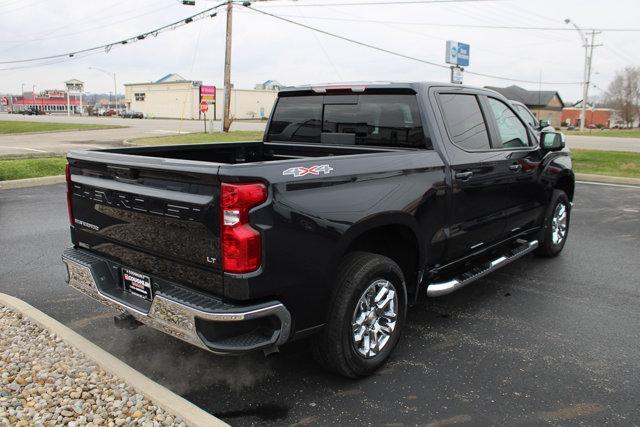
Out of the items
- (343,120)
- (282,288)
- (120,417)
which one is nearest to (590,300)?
(343,120)

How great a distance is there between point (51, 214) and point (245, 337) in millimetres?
6684

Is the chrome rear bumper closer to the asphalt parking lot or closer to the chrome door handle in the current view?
the asphalt parking lot

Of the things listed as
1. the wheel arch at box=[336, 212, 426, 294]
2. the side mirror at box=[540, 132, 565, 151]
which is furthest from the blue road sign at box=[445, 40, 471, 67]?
the wheel arch at box=[336, 212, 426, 294]

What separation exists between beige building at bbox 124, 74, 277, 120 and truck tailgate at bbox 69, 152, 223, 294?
71.9 m

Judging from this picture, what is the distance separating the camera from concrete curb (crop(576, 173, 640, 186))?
1216 cm

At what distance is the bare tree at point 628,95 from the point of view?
95.8 metres

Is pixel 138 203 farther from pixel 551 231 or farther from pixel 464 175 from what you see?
pixel 551 231

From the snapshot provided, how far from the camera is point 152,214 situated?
3027 millimetres

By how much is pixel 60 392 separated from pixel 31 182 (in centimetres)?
937

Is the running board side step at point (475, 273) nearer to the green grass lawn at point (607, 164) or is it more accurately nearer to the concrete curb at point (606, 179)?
the concrete curb at point (606, 179)

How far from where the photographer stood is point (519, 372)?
3.57 m

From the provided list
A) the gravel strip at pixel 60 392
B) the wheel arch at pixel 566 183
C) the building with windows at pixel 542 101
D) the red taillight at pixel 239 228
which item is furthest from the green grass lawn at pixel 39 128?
Answer: the building with windows at pixel 542 101

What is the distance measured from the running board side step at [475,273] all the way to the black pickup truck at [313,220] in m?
0.02

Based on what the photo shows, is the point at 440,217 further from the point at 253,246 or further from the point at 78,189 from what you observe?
the point at 78,189
